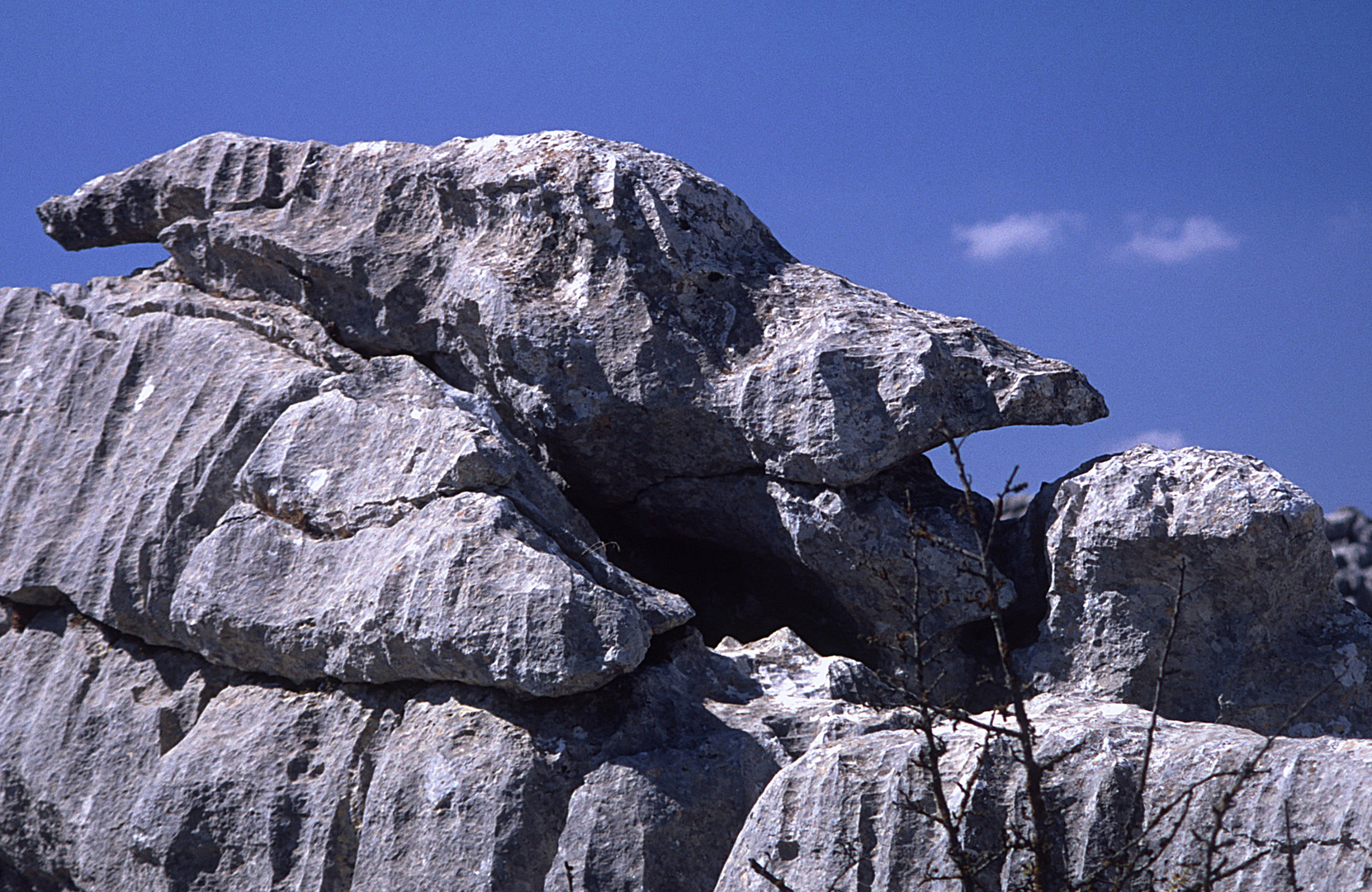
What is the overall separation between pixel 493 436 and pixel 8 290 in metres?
4.82

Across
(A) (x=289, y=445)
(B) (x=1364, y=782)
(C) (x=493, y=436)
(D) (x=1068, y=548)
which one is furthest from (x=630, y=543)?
(B) (x=1364, y=782)

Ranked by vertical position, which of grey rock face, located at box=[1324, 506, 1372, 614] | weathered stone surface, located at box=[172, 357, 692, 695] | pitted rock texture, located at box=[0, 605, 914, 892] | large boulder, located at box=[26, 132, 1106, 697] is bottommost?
pitted rock texture, located at box=[0, 605, 914, 892]

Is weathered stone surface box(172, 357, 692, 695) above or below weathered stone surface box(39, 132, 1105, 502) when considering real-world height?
below

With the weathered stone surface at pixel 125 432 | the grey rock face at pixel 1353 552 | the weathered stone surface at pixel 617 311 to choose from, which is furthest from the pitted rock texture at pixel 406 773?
the grey rock face at pixel 1353 552

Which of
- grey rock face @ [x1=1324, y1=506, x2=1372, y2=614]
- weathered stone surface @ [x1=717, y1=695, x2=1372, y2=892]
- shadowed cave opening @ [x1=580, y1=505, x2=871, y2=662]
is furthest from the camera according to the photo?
grey rock face @ [x1=1324, y1=506, x2=1372, y2=614]

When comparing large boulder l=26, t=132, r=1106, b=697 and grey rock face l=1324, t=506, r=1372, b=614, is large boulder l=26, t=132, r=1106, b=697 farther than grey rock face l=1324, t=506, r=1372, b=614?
No

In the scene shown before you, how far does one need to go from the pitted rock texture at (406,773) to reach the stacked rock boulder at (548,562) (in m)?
0.02

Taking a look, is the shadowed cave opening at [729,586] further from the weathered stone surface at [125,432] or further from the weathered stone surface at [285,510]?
the weathered stone surface at [125,432]

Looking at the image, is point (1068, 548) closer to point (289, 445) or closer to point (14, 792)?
point (289, 445)

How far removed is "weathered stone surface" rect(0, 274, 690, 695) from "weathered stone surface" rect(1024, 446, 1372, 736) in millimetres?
2172

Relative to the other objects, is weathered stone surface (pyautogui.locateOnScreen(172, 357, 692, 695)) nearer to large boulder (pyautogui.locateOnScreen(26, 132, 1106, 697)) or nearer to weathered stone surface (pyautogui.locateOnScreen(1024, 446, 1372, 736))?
large boulder (pyautogui.locateOnScreen(26, 132, 1106, 697))

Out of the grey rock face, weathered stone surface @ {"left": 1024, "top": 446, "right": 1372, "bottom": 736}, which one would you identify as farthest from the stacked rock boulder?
the grey rock face

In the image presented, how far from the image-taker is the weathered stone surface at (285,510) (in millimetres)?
6078

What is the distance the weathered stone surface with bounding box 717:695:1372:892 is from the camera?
4289mm
